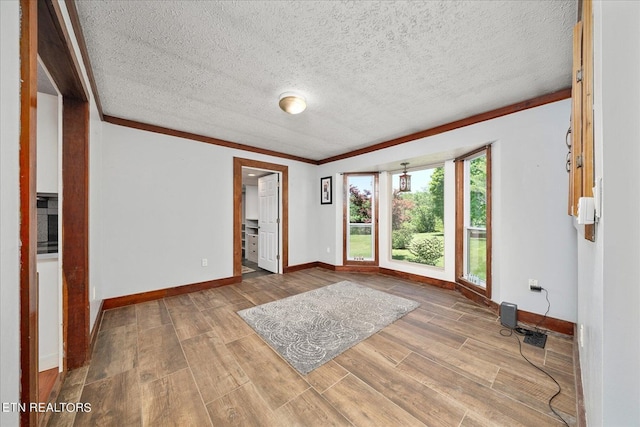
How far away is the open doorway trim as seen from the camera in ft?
12.7

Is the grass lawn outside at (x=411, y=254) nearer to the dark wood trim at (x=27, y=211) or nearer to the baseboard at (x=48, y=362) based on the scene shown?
the dark wood trim at (x=27, y=211)

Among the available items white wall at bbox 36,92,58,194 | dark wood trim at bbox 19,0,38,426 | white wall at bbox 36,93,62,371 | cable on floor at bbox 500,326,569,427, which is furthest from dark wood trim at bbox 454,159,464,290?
white wall at bbox 36,92,58,194

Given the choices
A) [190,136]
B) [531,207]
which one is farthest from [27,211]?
[531,207]

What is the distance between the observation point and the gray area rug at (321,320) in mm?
1959

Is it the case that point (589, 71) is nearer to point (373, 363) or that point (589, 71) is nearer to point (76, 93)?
point (373, 363)

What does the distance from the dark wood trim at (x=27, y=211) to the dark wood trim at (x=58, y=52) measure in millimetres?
608

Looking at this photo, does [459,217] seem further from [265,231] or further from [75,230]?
[75,230]

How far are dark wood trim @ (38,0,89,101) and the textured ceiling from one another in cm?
29

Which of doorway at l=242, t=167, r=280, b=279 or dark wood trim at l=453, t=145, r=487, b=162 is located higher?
dark wood trim at l=453, t=145, r=487, b=162

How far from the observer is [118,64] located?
Result: 1.88 m

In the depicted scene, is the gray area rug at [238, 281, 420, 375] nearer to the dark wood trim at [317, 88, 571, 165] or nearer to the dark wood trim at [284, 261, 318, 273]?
the dark wood trim at [284, 261, 318, 273]

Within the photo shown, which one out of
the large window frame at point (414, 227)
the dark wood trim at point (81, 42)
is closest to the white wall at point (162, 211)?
the dark wood trim at point (81, 42)

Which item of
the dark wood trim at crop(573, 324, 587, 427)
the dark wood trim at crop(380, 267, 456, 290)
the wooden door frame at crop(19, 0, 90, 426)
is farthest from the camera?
the dark wood trim at crop(380, 267, 456, 290)

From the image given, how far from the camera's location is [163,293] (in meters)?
3.19
